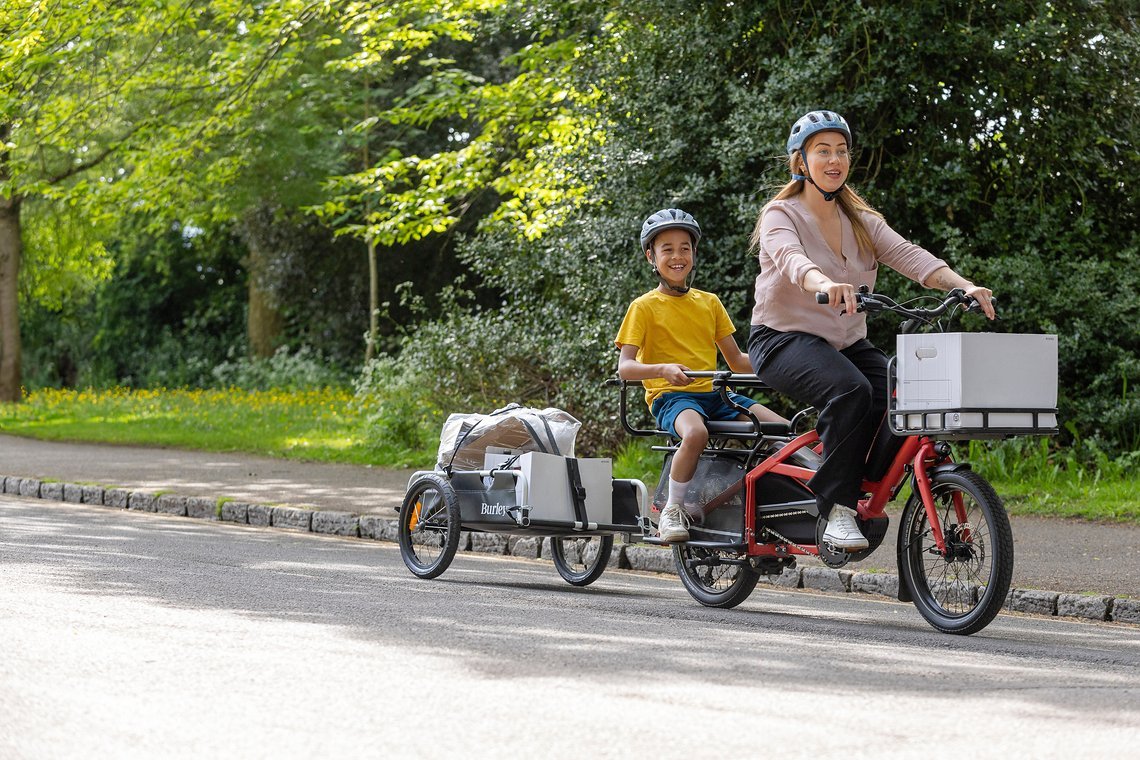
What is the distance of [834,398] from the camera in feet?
21.6

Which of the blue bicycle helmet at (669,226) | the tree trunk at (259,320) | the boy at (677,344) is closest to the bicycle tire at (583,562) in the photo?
the boy at (677,344)

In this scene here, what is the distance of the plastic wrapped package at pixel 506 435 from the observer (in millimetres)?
8359

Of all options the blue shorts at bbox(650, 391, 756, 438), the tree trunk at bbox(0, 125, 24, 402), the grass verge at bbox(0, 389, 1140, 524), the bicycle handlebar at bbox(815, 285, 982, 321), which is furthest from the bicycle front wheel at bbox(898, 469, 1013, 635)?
the tree trunk at bbox(0, 125, 24, 402)

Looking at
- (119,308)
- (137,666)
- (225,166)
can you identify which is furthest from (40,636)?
(119,308)

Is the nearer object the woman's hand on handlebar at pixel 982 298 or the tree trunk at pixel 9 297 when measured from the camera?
the woman's hand on handlebar at pixel 982 298

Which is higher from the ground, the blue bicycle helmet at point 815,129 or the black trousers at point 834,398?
the blue bicycle helmet at point 815,129

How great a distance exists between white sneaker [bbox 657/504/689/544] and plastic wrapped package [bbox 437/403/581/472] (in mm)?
973

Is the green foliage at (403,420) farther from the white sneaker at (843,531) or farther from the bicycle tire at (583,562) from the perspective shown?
the white sneaker at (843,531)

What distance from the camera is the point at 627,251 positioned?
14.6 meters

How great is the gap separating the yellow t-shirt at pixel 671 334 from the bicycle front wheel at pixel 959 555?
4.76 feet

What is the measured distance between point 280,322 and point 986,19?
78.1ft

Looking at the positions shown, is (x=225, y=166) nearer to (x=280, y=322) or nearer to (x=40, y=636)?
(x=280, y=322)

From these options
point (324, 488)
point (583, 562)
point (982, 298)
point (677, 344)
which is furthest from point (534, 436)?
point (324, 488)

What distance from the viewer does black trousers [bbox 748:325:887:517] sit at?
658cm
